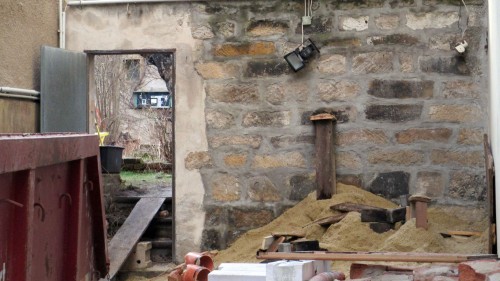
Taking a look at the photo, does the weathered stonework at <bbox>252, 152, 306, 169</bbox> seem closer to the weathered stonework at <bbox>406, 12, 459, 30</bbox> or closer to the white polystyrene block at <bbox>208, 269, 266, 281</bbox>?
the weathered stonework at <bbox>406, 12, 459, 30</bbox>

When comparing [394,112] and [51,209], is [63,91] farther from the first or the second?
[51,209]

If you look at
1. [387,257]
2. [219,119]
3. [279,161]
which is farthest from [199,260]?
[219,119]

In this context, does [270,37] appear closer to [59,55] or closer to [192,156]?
[192,156]

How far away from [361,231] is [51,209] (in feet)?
11.9

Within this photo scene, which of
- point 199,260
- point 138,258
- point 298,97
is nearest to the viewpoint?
point 199,260

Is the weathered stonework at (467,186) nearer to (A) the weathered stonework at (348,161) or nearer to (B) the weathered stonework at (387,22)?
(A) the weathered stonework at (348,161)

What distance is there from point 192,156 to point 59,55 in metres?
1.63

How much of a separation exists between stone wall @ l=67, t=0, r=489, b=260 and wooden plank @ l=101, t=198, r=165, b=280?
57 cm

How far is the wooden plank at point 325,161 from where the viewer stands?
7.07 metres

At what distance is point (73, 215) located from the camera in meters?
3.47

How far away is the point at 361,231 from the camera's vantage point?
630 centimetres

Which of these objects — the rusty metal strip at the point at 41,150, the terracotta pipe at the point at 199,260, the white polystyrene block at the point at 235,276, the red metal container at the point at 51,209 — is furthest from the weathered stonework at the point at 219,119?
the white polystyrene block at the point at 235,276

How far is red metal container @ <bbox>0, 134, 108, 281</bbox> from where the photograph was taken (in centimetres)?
261

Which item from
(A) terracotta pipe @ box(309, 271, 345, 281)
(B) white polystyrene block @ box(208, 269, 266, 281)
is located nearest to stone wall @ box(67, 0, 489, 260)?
(A) terracotta pipe @ box(309, 271, 345, 281)
